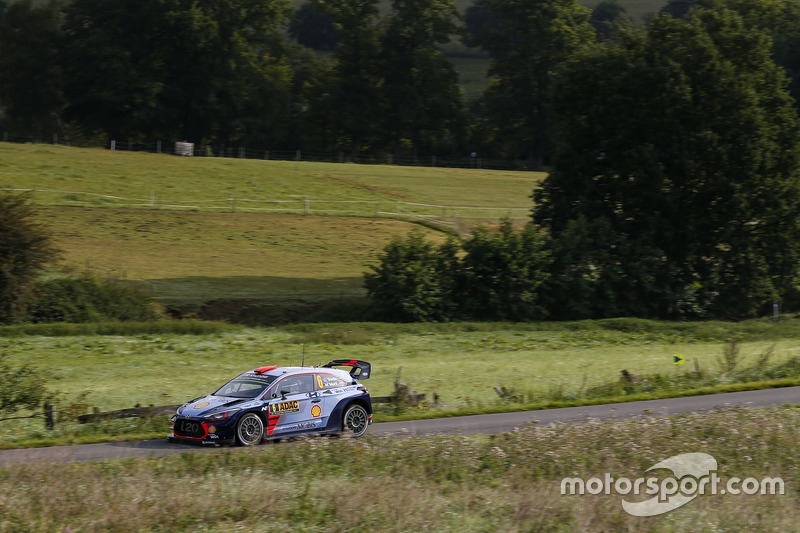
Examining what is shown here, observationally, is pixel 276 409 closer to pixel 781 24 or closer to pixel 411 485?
pixel 411 485

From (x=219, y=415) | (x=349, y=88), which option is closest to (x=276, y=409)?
(x=219, y=415)

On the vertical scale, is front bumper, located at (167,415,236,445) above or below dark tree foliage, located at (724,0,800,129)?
below

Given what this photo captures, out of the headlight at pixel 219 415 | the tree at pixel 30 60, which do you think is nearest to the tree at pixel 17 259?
the headlight at pixel 219 415

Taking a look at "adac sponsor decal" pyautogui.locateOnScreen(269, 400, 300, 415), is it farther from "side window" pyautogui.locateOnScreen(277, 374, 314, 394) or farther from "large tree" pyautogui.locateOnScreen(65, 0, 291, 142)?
"large tree" pyautogui.locateOnScreen(65, 0, 291, 142)

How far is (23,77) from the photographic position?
3209 inches

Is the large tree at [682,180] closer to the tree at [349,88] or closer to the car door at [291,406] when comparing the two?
the car door at [291,406]

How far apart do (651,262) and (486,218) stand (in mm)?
19468

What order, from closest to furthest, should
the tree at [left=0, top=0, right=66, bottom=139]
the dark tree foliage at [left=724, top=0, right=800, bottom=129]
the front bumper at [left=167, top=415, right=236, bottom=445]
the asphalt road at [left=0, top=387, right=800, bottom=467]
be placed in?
the asphalt road at [left=0, top=387, right=800, bottom=467], the front bumper at [left=167, top=415, right=236, bottom=445], the tree at [left=0, top=0, right=66, bottom=139], the dark tree foliage at [left=724, top=0, right=800, bottom=129]

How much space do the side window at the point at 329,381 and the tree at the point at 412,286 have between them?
19.3m

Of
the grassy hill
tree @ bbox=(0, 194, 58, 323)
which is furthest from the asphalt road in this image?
the grassy hill

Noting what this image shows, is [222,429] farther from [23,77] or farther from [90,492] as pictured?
[23,77]

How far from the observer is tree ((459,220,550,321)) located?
38781mm

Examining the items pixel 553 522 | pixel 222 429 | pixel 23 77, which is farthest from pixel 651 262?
pixel 23 77

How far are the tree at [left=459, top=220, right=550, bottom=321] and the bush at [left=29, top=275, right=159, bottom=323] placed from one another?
13364 millimetres
